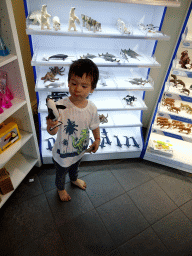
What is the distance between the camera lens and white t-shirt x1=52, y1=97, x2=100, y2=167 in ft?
4.70

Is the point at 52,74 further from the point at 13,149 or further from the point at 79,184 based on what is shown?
the point at 79,184

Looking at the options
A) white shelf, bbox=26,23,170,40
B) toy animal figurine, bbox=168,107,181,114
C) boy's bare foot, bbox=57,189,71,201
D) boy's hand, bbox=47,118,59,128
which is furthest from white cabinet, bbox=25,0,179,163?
boy's hand, bbox=47,118,59,128

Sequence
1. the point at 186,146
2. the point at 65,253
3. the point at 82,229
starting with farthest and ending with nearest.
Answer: the point at 186,146
the point at 82,229
the point at 65,253

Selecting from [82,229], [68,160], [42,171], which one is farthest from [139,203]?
[42,171]

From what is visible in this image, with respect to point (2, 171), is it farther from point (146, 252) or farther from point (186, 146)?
point (186, 146)

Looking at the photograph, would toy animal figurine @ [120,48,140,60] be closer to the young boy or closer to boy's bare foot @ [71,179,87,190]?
the young boy

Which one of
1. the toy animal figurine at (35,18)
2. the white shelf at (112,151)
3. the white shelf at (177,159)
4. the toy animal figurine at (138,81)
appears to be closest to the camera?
the toy animal figurine at (35,18)

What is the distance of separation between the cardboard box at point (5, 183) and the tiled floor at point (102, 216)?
22cm

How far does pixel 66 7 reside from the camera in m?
1.94

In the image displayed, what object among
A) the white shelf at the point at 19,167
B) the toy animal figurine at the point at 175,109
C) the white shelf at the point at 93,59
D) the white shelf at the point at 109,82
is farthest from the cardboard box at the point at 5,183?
the toy animal figurine at the point at 175,109

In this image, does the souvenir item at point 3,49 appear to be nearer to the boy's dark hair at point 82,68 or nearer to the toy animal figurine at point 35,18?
the toy animal figurine at point 35,18

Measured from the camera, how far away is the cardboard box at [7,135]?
1911 mm

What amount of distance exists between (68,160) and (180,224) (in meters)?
1.57

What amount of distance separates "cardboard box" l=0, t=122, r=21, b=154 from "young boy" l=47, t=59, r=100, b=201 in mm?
594
